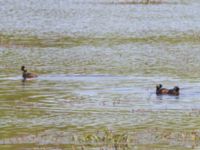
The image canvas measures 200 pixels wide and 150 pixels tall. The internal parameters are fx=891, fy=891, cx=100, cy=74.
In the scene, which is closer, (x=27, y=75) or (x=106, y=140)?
(x=106, y=140)

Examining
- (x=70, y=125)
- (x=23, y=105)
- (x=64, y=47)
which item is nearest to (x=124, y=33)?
(x=64, y=47)

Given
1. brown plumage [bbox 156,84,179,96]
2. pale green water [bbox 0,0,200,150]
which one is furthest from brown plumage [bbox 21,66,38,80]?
brown plumage [bbox 156,84,179,96]

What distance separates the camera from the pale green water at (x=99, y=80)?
66.2 ft

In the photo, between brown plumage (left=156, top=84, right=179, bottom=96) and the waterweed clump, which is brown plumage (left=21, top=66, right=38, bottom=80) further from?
the waterweed clump

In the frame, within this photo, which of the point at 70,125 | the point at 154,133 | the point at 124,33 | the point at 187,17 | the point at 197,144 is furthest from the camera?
the point at 187,17

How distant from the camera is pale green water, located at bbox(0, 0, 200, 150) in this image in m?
20.2

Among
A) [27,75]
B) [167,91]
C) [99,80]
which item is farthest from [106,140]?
[27,75]

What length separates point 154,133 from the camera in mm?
20297

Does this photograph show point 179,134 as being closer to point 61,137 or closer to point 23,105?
point 61,137

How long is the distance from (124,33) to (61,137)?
27.6 metres

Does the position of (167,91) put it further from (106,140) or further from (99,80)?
(106,140)

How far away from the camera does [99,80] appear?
30484 millimetres

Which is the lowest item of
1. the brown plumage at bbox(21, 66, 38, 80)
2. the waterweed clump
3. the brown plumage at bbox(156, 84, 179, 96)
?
the waterweed clump

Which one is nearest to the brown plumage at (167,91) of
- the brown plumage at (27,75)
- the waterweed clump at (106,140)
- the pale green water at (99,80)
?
the pale green water at (99,80)
